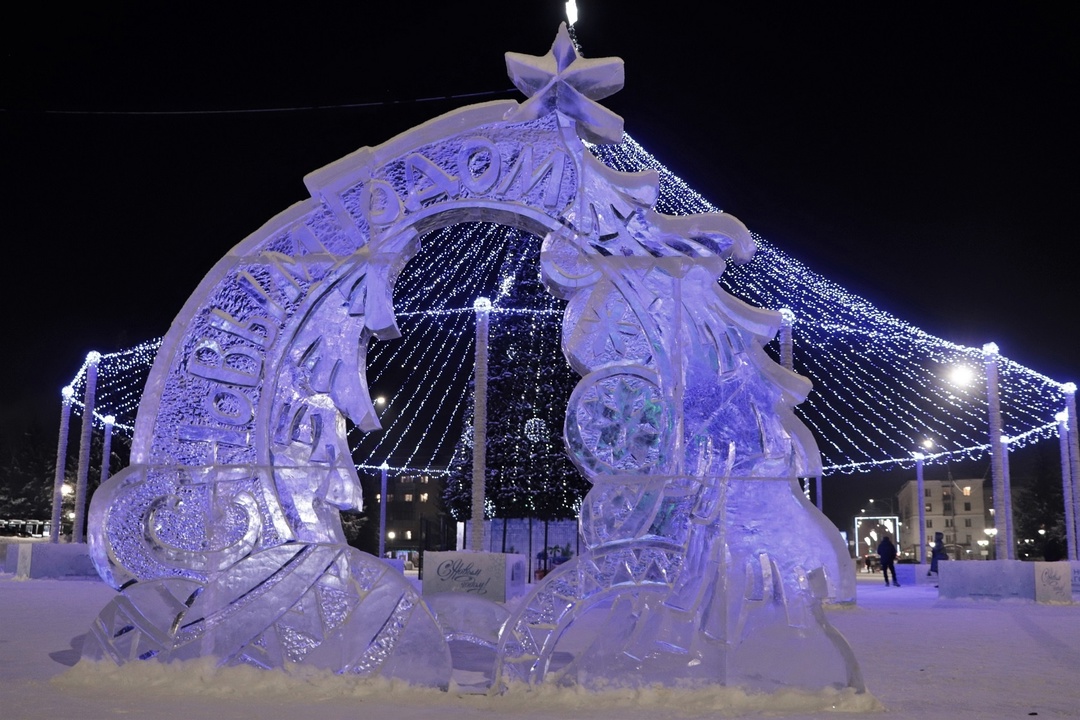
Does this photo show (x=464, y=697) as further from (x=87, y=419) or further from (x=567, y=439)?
(x=87, y=419)

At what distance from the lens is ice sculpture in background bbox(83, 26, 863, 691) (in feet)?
18.0

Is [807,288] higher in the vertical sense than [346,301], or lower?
higher

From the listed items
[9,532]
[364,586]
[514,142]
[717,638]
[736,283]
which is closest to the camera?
[717,638]

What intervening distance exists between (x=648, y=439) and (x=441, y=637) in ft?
5.66

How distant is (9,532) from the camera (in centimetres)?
4872

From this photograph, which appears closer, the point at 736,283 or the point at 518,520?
the point at 736,283

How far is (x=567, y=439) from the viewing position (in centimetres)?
596

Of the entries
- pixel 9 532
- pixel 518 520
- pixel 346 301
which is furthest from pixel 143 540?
pixel 9 532

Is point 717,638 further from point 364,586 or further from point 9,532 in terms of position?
point 9,532

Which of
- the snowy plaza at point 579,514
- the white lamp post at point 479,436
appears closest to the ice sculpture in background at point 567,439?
the snowy plaza at point 579,514

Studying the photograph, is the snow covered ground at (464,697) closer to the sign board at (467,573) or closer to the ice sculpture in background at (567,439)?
the ice sculpture in background at (567,439)

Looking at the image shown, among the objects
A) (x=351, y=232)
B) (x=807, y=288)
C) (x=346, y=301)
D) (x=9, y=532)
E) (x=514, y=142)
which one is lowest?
(x=9, y=532)

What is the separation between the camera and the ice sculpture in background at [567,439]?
5500 mm

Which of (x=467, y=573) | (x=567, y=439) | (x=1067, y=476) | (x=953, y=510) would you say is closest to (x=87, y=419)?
(x=467, y=573)
